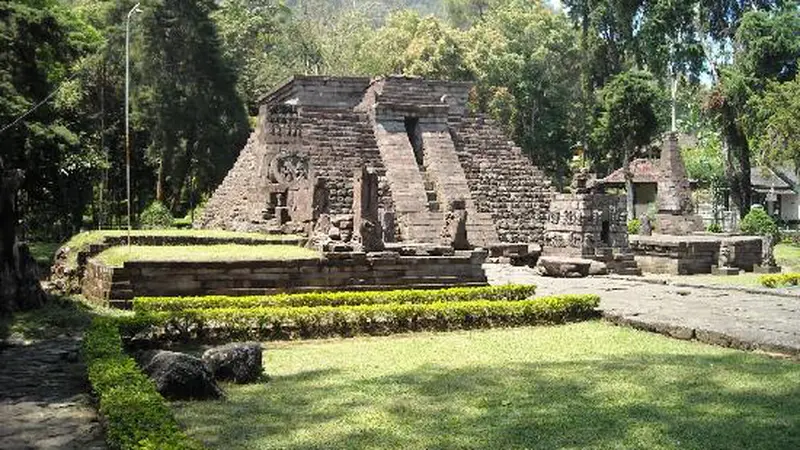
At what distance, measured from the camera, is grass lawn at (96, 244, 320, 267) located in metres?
13.3

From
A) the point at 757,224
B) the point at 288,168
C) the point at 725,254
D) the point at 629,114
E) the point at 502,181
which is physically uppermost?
the point at 629,114

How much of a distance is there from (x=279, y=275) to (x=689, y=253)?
11396 millimetres

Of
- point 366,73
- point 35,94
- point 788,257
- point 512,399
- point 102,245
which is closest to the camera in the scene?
point 512,399

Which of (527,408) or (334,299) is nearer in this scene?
(527,408)

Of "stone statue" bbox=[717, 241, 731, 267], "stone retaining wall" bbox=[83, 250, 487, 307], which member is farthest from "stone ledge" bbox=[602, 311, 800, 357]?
"stone statue" bbox=[717, 241, 731, 267]

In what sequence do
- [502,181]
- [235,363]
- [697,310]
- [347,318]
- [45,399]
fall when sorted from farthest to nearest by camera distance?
1. [502,181]
2. [697,310]
3. [347,318]
4. [235,363]
5. [45,399]

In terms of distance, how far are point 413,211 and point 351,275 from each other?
7981 mm

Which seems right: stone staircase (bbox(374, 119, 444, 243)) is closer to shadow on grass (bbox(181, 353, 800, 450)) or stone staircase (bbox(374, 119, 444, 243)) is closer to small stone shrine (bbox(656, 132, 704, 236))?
small stone shrine (bbox(656, 132, 704, 236))

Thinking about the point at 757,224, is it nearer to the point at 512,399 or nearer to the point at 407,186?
the point at 407,186

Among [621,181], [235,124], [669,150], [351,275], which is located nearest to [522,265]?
[669,150]

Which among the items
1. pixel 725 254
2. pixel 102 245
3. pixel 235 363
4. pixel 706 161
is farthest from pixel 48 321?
pixel 706 161

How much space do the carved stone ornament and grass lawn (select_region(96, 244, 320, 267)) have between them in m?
5.37

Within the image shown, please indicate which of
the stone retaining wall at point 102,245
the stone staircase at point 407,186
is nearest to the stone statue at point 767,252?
the stone staircase at point 407,186

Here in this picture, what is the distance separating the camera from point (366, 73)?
4769 cm
